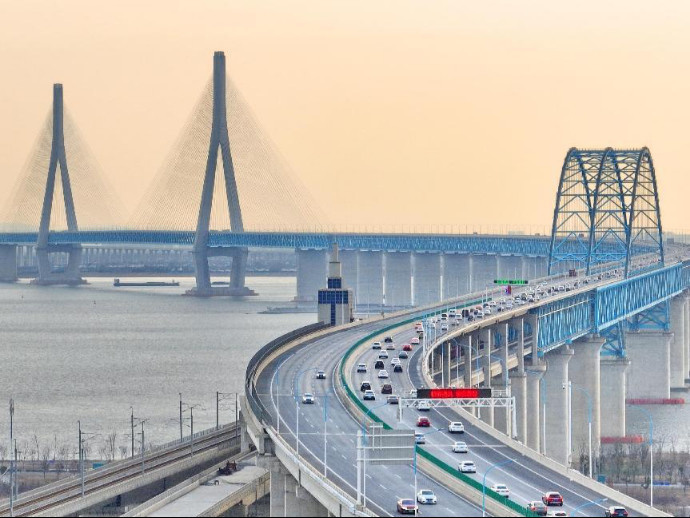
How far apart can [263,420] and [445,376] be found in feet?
132

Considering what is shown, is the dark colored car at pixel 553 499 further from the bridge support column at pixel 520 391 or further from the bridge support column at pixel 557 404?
the bridge support column at pixel 520 391

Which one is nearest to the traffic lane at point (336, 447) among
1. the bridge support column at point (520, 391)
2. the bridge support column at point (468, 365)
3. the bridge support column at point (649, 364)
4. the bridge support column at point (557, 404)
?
the bridge support column at point (468, 365)

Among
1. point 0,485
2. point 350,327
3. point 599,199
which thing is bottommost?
point 0,485

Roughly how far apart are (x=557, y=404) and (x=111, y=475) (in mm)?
50118

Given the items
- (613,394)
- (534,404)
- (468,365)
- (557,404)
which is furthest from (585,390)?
(468,365)

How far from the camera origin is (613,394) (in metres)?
144

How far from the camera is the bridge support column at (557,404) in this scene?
395 feet

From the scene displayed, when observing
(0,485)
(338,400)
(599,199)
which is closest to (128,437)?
(0,485)

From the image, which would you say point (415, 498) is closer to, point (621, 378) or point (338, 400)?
point (338, 400)

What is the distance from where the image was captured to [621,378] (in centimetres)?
14800

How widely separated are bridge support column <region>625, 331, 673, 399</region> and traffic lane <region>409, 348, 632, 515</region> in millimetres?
90660

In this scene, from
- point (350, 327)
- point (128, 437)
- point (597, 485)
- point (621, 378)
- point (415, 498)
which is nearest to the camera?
point (415, 498)

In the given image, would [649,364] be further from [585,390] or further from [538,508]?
[538,508]

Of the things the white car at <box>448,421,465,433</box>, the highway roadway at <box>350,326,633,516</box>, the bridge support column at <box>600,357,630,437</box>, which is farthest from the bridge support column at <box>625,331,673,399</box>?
the white car at <box>448,421,465,433</box>
